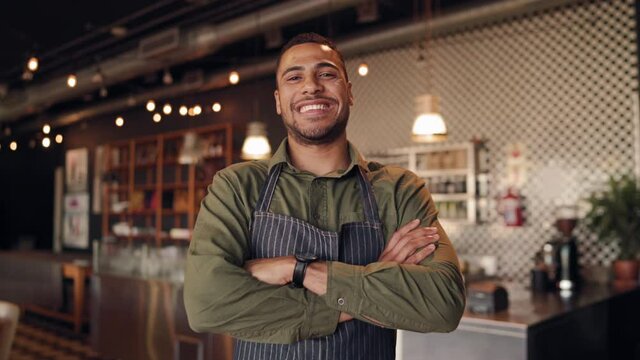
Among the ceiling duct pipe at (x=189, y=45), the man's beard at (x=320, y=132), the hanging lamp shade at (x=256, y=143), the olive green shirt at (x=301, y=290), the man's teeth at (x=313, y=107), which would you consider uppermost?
the ceiling duct pipe at (x=189, y=45)

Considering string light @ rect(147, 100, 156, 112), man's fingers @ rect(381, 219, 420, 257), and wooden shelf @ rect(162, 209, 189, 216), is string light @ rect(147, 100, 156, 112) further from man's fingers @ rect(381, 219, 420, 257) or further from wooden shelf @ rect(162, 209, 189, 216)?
man's fingers @ rect(381, 219, 420, 257)

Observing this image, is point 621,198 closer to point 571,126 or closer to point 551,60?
point 571,126

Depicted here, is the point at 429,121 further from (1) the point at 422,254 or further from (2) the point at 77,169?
(2) the point at 77,169

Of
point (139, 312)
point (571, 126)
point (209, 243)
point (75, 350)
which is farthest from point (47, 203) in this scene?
point (209, 243)

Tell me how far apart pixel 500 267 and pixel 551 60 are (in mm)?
2039

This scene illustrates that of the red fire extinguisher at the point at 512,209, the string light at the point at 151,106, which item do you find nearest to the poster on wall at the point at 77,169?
the string light at the point at 151,106

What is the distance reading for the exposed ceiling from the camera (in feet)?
19.2

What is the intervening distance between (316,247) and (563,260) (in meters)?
3.35

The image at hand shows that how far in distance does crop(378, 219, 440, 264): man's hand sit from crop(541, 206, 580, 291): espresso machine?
9.87 feet

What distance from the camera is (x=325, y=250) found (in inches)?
64.1

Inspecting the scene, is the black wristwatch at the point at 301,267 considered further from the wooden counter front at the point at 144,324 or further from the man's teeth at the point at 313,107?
the wooden counter front at the point at 144,324

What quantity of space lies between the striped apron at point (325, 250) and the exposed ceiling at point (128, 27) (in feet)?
11.0

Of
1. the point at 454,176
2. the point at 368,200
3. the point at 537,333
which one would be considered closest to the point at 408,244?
the point at 368,200

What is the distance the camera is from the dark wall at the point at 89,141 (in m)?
7.48
